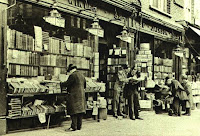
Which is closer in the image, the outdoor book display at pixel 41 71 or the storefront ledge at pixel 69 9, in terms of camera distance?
the outdoor book display at pixel 41 71

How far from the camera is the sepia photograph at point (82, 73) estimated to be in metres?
8.48

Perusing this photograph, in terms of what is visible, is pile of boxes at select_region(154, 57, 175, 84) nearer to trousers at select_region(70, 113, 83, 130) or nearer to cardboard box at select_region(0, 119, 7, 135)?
trousers at select_region(70, 113, 83, 130)

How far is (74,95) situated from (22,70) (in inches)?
62.5

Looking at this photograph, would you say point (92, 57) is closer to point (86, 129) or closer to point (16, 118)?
point (86, 129)

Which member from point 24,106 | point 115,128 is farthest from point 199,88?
point 24,106

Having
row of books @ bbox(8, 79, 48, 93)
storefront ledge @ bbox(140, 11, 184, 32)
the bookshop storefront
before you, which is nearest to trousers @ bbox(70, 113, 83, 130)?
the bookshop storefront

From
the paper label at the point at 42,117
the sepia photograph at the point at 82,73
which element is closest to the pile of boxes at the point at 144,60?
the sepia photograph at the point at 82,73

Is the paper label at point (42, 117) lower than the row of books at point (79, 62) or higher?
lower

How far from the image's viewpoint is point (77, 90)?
888 centimetres

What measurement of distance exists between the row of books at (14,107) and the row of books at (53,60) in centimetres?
165

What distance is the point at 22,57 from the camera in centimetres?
885

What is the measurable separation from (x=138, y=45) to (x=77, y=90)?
293 inches

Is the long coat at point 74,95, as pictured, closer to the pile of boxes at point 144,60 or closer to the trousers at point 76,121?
the trousers at point 76,121

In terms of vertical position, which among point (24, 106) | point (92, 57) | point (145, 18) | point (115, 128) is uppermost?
point (145, 18)
